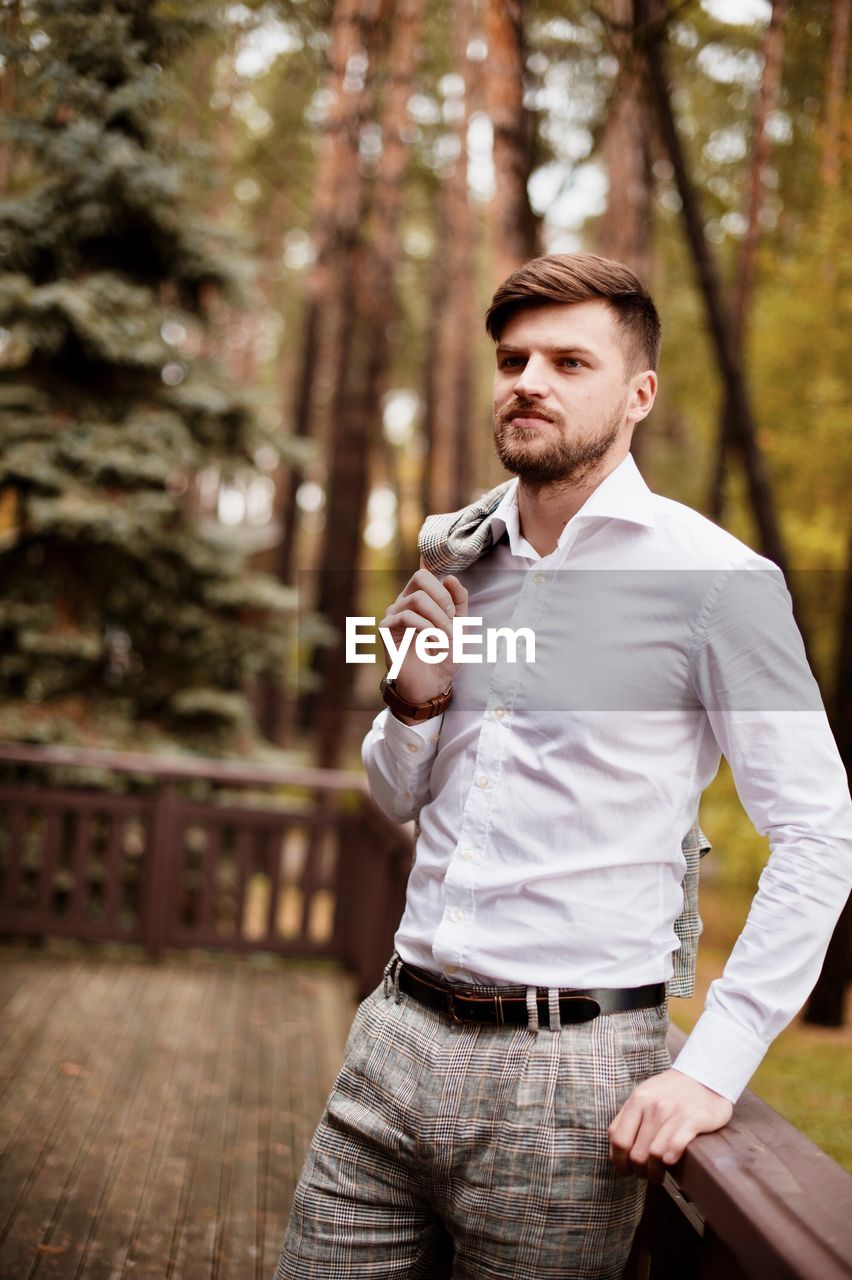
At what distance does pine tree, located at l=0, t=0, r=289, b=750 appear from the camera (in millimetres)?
5520

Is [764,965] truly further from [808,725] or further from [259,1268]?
[259,1268]

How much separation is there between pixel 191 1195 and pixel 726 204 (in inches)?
359

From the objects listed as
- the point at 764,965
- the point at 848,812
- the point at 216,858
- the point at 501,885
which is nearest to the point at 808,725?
the point at 848,812

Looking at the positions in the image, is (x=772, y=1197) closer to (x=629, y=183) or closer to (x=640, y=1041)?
(x=640, y=1041)

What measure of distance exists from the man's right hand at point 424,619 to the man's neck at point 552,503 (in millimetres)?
148

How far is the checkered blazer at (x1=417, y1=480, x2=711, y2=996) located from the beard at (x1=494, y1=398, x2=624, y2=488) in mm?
140

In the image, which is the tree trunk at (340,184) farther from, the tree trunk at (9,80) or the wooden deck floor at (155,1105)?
the wooden deck floor at (155,1105)

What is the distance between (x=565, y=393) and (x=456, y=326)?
1126cm

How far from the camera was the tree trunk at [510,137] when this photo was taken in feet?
17.0

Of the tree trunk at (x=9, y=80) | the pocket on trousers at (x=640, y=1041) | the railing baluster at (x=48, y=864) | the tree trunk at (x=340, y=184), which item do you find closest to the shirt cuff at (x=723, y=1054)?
the pocket on trousers at (x=640, y=1041)

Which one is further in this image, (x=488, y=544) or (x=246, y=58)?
(x=246, y=58)

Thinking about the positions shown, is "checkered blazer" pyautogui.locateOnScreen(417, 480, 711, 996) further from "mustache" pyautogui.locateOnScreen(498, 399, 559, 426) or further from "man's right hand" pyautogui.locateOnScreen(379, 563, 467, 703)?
"mustache" pyautogui.locateOnScreen(498, 399, 559, 426)

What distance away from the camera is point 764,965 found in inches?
47.1

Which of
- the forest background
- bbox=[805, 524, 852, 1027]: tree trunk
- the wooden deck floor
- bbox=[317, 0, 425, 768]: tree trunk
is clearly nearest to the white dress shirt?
the forest background
